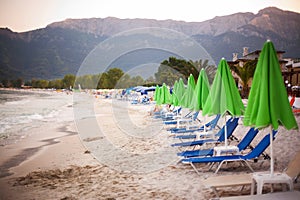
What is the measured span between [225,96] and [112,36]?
10148 cm

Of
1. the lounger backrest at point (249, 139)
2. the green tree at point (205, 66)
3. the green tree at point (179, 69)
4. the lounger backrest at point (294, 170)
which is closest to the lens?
the lounger backrest at point (294, 170)

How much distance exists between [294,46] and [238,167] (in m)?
69.1

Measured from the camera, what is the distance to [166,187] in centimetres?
419

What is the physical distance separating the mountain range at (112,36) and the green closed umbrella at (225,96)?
59.0 metres

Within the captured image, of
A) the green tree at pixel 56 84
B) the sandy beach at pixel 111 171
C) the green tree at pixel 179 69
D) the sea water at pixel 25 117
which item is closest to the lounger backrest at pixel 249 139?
the sandy beach at pixel 111 171

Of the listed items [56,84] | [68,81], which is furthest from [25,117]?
[56,84]

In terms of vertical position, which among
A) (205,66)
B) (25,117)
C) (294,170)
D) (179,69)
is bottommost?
(25,117)

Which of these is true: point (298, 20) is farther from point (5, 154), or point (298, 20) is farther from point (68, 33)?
point (68, 33)

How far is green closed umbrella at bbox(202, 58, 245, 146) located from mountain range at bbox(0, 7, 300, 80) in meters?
59.0

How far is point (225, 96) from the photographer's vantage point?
4.77 m

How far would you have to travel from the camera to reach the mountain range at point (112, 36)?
2763 inches

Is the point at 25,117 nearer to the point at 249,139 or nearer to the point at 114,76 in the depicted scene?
the point at 249,139

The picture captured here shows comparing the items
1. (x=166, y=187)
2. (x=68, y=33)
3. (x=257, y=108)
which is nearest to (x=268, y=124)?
(x=257, y=108)

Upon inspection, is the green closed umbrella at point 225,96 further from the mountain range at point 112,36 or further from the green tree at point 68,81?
the green tree at point 68,81
